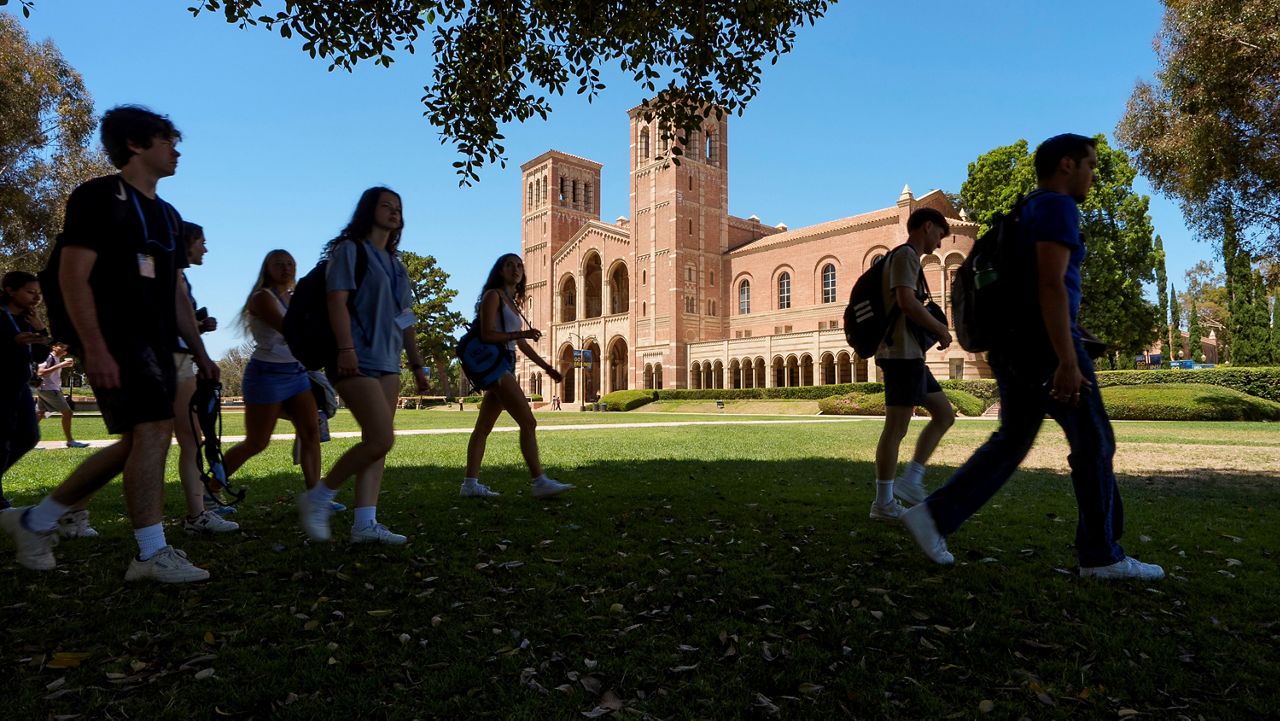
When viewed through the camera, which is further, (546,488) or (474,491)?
(474,491)

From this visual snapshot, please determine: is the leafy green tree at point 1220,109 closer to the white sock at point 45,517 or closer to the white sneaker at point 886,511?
the white sneaker at point 886,511

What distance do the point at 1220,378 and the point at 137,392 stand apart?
34077mm

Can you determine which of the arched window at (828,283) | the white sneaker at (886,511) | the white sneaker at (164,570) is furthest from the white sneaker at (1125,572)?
the arched window at (828,283)

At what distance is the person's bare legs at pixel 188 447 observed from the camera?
14.0 ft

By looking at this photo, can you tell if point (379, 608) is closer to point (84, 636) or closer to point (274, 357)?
point (84, 636)

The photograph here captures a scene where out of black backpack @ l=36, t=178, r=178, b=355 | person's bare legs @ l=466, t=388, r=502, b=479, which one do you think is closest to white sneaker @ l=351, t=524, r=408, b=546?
person's bare legs @ l=466, t=388, r=502, b=479

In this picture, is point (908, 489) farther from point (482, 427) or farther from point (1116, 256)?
point (1116, 256)

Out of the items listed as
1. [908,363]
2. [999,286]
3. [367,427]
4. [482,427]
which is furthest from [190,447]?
[999,286]

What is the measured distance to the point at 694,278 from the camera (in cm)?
5069

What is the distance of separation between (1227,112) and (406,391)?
75867mm

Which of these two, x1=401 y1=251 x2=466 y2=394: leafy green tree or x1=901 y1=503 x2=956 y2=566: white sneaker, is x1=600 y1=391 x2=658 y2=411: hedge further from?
x1=901 y1=503 x2=956 y2=566: white sneaker

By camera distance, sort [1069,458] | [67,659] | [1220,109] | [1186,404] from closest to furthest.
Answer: [67,659], [1069,458], [1220,109], [1186,404]

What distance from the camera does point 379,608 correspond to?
9.87ft

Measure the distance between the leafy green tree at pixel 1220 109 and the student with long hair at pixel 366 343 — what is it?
13.8 meters
